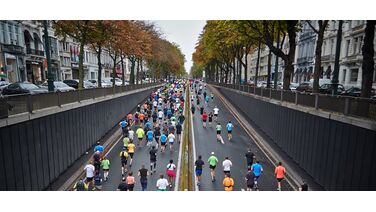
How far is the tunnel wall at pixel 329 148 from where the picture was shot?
31.3ft

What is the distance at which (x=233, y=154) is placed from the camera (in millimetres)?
17562

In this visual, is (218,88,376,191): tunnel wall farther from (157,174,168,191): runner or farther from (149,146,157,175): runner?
(149,146,157,175): runner

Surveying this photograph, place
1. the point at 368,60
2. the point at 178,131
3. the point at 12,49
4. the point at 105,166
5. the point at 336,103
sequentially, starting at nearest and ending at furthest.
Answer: the point at 336,103 → the point at 105,166 → the point at 368,60 → the point at 178,131 → the point at 12,49

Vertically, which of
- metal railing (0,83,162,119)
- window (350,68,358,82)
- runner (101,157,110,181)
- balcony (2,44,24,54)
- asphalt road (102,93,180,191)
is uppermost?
balcony (2,44,24,54)

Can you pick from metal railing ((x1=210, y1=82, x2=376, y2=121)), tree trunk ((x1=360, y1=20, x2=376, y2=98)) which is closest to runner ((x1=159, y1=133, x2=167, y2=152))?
metal railing ((x1=210, y1=82, x2=376, y2=121))

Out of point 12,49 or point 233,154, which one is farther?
point 12,49

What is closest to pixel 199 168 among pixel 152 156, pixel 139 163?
pixel 152 156

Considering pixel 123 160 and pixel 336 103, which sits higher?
pixel 336 103

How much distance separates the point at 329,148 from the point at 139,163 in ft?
34.5

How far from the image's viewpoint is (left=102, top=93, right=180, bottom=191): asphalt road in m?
13.0

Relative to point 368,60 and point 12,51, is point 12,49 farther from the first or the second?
Result: point 368,60

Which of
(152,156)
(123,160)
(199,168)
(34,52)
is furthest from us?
(34,52)

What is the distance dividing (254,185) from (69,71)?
173 ft

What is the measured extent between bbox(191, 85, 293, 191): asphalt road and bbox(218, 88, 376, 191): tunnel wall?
179cm
